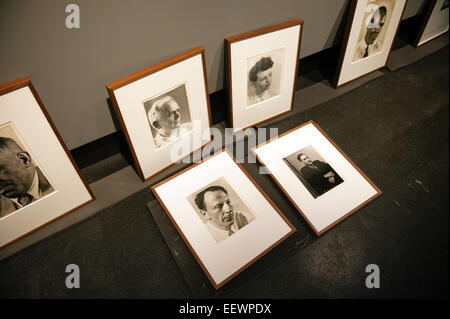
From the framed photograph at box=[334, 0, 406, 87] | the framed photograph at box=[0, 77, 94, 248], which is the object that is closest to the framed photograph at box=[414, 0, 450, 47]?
the framed photograph at box=[334, 0, 406, 87]

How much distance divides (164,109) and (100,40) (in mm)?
351

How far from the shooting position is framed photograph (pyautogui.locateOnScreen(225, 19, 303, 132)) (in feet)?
4.34

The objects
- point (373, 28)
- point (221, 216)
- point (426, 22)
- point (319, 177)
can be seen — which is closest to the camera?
point (221, 216)

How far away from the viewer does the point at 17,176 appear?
3.69 ft

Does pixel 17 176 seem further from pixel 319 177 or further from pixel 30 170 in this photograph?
pixel 319 177

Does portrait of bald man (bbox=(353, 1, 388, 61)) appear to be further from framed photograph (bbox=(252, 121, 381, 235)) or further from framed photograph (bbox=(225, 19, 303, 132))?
framed photograph (bbox=(252, 121, 381, 235))

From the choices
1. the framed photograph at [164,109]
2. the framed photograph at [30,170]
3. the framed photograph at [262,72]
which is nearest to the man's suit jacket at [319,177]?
the framed photograph at [262,72]

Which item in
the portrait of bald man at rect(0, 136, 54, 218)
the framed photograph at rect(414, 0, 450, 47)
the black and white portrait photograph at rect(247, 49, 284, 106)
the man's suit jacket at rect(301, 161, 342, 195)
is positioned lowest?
the man's suit jacket at rect(301, 161, 342, 195)

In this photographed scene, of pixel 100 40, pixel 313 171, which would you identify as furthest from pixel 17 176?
pixel 313 171

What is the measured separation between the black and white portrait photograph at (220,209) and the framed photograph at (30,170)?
0.49 meters

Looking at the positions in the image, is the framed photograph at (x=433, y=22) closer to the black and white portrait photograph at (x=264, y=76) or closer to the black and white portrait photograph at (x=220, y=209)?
the black and white portrait photograph at (x=264, y=76)

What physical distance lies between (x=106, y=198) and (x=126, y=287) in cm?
40
